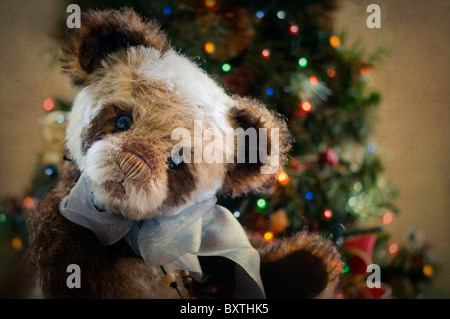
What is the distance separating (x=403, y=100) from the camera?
77 centimetres

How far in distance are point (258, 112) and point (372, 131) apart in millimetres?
301

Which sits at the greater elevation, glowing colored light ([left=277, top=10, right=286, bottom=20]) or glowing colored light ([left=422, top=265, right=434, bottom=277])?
glowing colored light ([left=277, top=10, right=286, bottom=20])

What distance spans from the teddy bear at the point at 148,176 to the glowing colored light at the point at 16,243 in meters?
0.09

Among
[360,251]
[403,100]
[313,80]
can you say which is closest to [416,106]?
[403,100]

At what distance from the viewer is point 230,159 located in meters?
0.62

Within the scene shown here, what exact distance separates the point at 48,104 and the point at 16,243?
11.2 inches

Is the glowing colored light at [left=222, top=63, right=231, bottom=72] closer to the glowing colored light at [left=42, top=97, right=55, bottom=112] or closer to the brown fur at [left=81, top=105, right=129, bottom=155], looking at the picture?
the brown fur at [left=81, top=105, right=129, bottom=155]

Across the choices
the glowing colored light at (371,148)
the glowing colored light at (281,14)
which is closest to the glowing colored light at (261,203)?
the glowing colored light at (371,148)

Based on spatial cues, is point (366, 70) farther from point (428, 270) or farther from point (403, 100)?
point (428, 270)

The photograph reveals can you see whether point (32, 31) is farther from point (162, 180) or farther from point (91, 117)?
point (162, 180)

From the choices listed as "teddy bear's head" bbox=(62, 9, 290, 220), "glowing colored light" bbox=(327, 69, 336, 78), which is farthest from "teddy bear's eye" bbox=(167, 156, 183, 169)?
"glowing colored light" bbox=(327, 69, 336, 78)

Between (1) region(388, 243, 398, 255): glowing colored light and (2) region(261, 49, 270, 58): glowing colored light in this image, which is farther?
(1) region(388, 243, 398, 255): glowing colored light

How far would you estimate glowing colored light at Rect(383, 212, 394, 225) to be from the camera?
810mm

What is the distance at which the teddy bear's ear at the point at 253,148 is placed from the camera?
2.05ft
